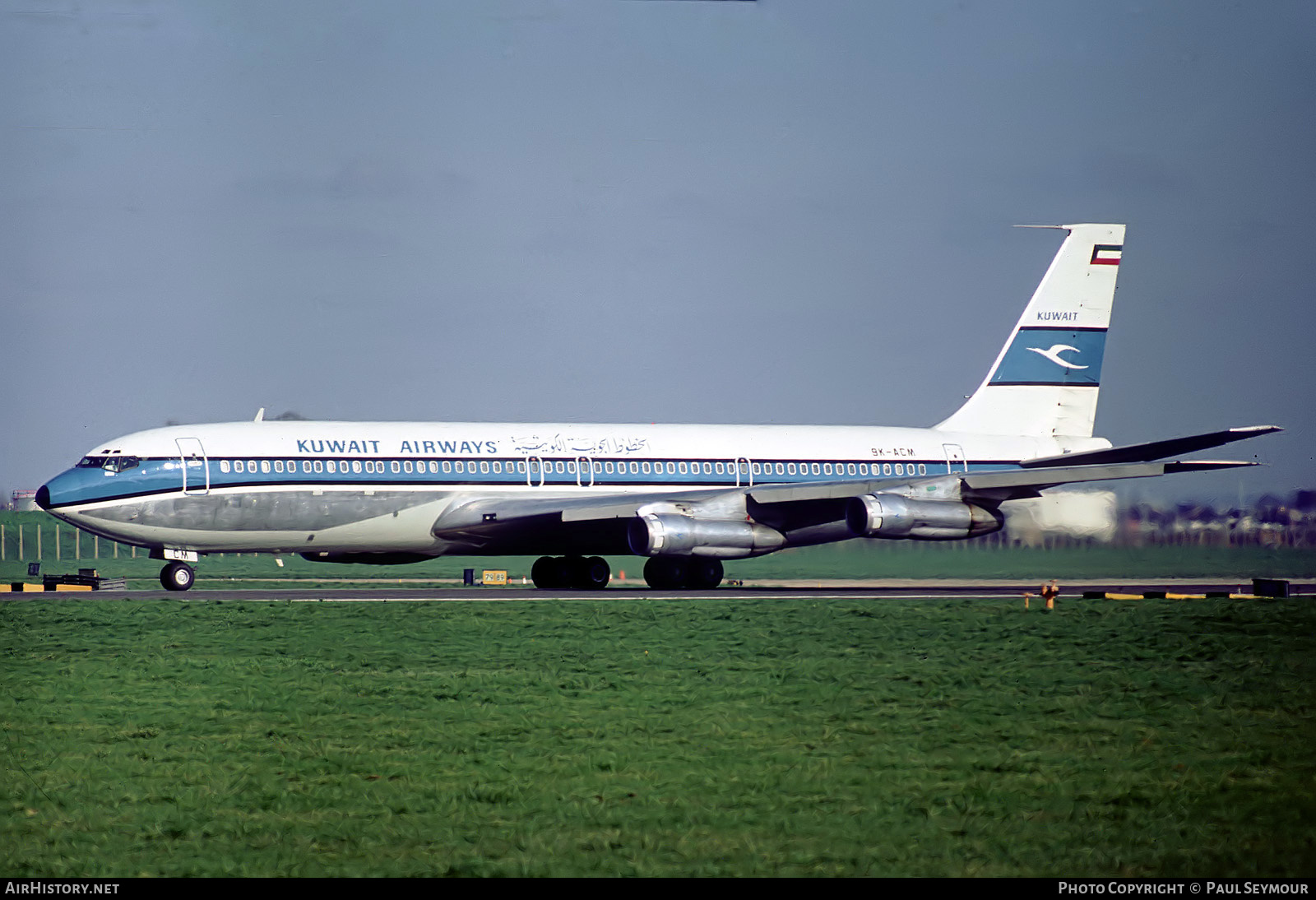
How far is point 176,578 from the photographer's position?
37.2m

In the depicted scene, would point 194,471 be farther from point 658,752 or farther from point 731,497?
point 658,752

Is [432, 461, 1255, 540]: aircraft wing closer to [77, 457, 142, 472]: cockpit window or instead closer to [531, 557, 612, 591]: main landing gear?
[531, 557, 612, 591]: main landing gear

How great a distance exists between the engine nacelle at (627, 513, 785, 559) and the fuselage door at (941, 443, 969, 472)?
7969 millimetres

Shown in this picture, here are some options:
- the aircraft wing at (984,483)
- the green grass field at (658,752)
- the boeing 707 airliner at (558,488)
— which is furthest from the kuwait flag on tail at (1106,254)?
the green grass field at (658,752)

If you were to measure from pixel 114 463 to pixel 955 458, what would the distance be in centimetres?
2323

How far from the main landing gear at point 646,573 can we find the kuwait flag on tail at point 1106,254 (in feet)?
54.0

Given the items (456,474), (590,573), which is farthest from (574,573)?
(456,474)

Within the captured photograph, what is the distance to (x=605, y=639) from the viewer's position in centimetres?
2452

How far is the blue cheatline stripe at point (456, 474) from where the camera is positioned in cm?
3559

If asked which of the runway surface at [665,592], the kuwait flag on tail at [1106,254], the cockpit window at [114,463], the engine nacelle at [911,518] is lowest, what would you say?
the runway surface at [665,592]

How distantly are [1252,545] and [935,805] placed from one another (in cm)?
3515

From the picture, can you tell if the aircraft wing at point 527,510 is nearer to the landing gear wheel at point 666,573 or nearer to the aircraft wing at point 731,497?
the aircraft wing at point 731,497

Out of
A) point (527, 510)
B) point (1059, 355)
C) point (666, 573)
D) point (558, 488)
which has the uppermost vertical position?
point (1059, 355)
